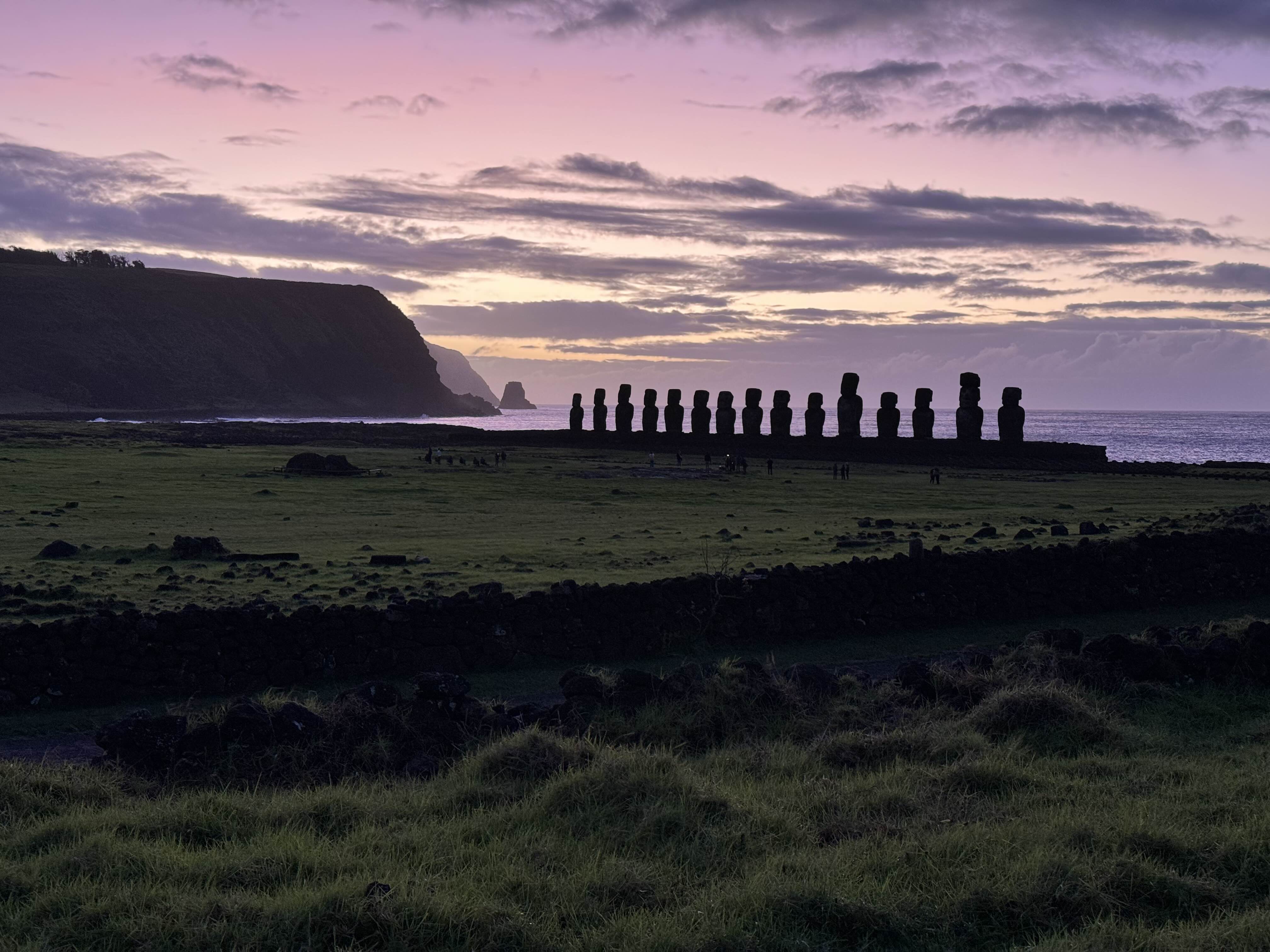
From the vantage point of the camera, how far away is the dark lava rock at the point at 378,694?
9375 mm

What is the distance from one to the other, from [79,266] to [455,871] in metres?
212

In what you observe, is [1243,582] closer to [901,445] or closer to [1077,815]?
[1077,815]

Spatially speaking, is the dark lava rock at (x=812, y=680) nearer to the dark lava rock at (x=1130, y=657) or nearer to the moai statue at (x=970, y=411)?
the dark lava rock at (x=1130, y=657)

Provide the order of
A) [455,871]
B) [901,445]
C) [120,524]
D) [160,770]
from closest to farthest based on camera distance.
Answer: [455,871] < [160,770] < [120,524] < [901,445]

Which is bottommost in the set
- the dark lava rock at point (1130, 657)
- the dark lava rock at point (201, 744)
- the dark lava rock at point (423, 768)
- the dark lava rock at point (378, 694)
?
the dark lava rock at point (423, 768)

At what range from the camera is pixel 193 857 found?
21.0ft

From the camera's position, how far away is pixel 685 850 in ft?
22.0

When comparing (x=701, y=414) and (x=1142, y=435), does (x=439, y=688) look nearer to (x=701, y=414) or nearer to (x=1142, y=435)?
(x=701, y=414)

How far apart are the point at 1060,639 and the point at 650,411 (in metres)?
60.1

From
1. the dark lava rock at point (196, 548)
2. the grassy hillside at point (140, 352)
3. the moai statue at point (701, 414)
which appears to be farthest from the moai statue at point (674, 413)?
the grassy hillside at point (140, 352)

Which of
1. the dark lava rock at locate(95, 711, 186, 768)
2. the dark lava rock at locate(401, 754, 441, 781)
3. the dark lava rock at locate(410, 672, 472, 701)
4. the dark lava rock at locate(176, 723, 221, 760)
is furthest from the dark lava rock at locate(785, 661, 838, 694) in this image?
the dark lava rock at locate(95, 711, 186, 768)

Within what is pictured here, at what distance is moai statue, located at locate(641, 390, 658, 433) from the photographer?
→ 232 ft

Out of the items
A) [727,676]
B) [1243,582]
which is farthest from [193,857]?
[1243,582]

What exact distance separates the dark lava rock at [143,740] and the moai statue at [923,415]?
1942 inches
